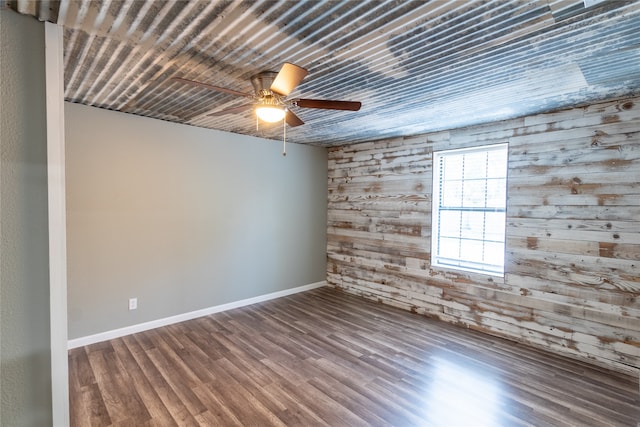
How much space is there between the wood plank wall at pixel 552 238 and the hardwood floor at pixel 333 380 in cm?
28

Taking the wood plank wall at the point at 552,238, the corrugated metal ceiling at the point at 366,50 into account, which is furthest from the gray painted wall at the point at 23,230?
the wood plank wall at the point at 552,238

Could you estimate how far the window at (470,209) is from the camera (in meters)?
3.73

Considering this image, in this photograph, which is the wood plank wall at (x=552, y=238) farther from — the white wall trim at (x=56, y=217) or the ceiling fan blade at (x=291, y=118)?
the white wall trim at (x=56, y=217)

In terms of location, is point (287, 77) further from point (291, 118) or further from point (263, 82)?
point (291, 118)

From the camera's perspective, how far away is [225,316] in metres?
4.18

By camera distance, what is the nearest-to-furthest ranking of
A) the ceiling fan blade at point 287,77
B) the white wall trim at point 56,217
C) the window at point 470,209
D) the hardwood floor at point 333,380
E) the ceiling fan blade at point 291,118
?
1. the white wall trim at point 56,217
2. the ceiling fan blade at point 287,77
3. the hardwood floor at point 333,380
4. the ceiling fan blade at point 291,118
5. the window at point 470,209

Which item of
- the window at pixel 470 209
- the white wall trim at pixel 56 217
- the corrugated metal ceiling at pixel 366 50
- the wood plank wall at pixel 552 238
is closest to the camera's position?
the corrugated metal ceiling at pixel 366 50

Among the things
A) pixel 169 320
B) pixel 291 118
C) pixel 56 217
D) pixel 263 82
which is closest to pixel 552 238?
pixel 291 118

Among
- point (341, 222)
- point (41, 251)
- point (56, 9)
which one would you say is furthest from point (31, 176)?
point (341, 222)

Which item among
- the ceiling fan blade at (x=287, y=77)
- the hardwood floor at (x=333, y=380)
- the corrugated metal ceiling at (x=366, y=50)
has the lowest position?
A: the hardwood floor at (x=333, y=380)

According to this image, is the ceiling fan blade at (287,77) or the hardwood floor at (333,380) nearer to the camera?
the ceiling fan blade at (287,77)

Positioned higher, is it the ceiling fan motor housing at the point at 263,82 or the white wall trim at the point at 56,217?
the ceiling fan motor housing at the point at 263,82

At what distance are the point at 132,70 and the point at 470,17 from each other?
7.56 feet

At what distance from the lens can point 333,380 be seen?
9.01ft
